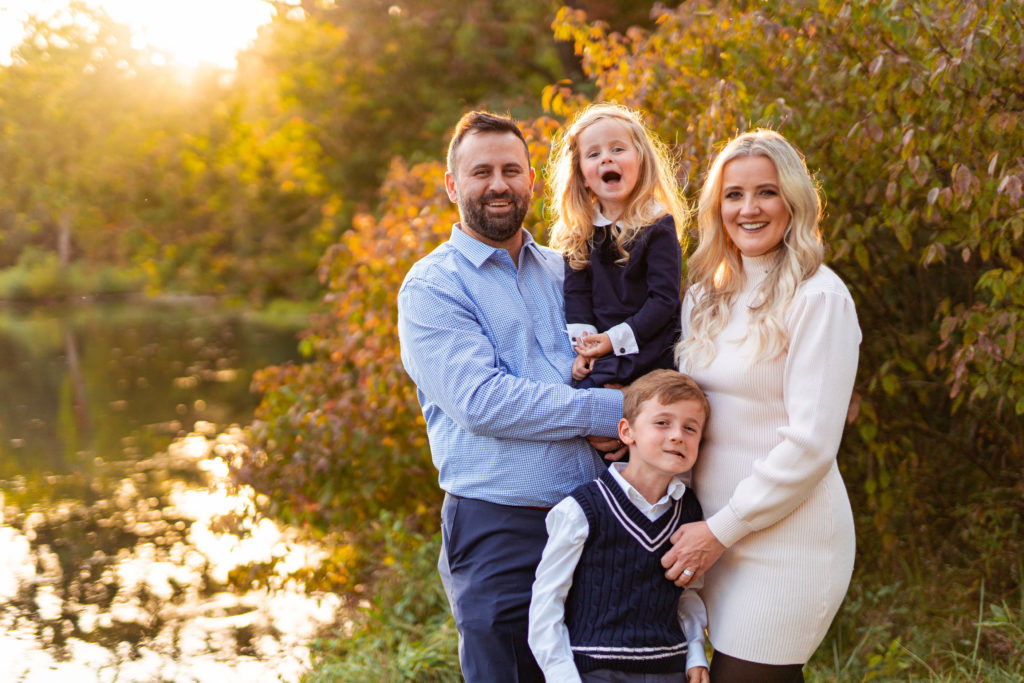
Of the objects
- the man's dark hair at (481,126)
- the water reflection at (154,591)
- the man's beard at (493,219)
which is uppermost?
the man's dark hair at (481,126)

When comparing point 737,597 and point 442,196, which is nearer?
point 737,597

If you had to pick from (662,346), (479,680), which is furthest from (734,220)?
(479,680)

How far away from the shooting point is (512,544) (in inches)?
Result: 100

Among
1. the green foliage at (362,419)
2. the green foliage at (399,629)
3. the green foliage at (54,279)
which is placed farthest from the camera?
the green foliage at (54,279)

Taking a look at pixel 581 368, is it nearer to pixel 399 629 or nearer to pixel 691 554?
pixel 691 554

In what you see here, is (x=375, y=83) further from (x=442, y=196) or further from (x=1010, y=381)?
(x=1010, y=381)

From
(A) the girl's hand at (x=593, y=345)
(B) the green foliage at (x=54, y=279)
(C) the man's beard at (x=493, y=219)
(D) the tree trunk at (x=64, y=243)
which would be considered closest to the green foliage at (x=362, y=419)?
(C) the man's beard at (x=493, y=219)

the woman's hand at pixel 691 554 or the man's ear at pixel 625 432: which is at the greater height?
the man's ear at pixel 625 432

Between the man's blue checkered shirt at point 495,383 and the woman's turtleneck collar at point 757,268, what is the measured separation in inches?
17.3

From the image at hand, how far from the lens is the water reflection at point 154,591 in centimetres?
598

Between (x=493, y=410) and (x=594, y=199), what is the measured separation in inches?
33.7

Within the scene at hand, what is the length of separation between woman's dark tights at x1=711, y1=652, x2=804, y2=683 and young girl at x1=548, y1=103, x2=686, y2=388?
0.76m

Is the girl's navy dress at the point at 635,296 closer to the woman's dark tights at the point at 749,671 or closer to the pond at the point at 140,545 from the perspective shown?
the woman's dark tights at the point at 749,671

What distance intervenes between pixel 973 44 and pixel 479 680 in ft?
8.82
